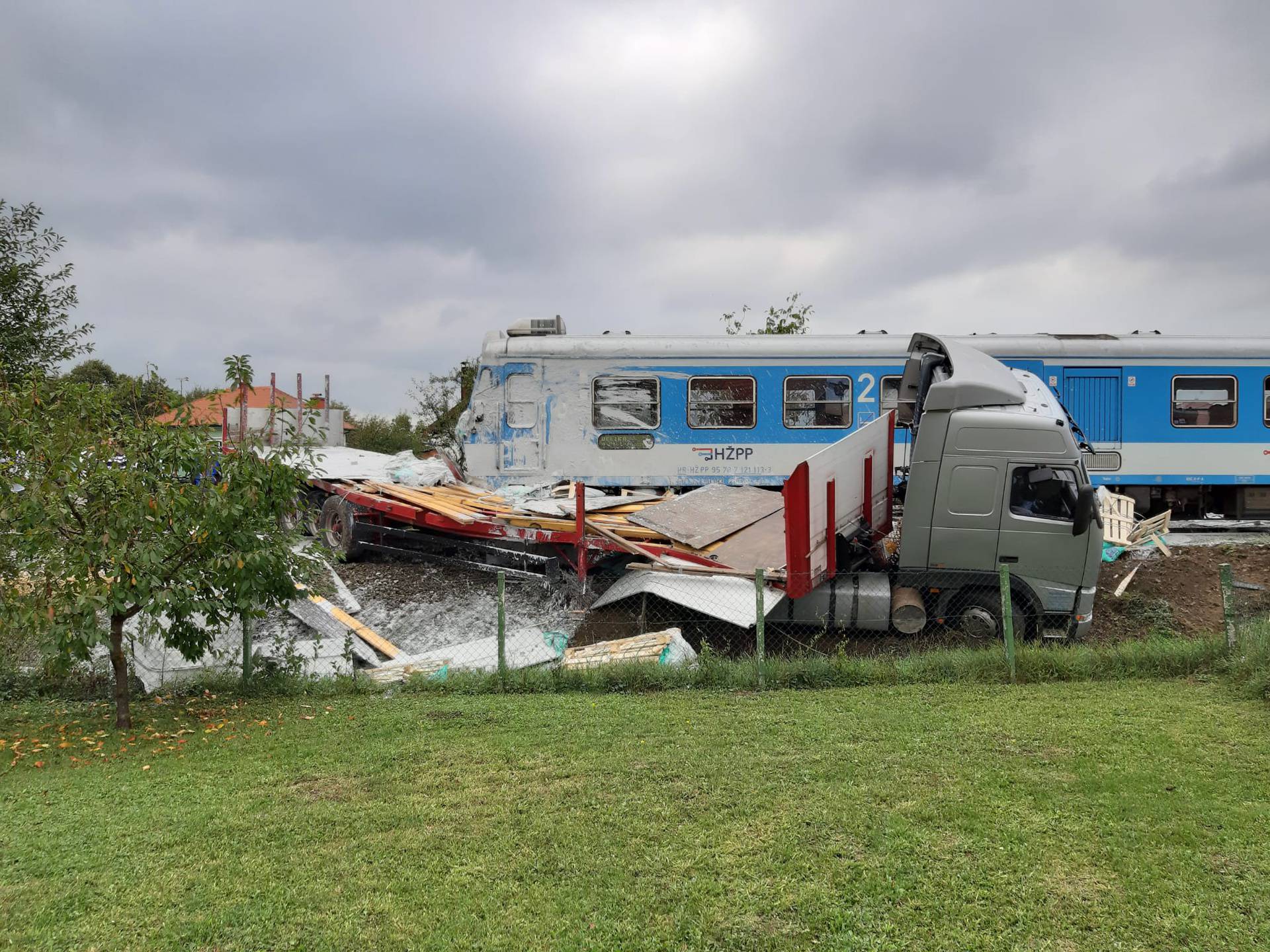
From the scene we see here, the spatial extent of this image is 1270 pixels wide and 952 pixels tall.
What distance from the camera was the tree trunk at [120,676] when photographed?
22.7 feet

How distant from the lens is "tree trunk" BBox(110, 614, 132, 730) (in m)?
6.91

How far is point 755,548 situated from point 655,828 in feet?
17.6

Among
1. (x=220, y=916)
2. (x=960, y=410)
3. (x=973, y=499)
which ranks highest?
(x=960, y=410)

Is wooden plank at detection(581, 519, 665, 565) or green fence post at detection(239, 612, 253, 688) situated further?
wooden plank at detection(581, 519, 665, 565)

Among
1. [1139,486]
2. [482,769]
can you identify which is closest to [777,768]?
[482,769]

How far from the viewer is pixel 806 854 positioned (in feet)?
14.6

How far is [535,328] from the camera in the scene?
14.4 meters

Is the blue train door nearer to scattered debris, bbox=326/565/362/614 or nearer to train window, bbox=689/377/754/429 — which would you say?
train window, bbox=689/377/754/429

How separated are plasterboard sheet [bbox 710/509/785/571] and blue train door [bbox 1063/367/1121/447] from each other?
6.37m

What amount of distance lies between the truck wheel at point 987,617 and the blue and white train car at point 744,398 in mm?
5101

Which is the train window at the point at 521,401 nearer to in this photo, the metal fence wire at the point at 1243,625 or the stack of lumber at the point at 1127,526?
→ the stack of lumber at the point at 1127,526

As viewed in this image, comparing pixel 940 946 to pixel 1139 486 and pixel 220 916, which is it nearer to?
pixel 220 916

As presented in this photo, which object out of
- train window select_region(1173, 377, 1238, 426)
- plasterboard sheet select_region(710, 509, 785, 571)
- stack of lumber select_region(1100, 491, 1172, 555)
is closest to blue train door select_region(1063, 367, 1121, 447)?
train window select_region(1173, 377, 1238, 426)

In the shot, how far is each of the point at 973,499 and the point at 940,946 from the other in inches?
229
